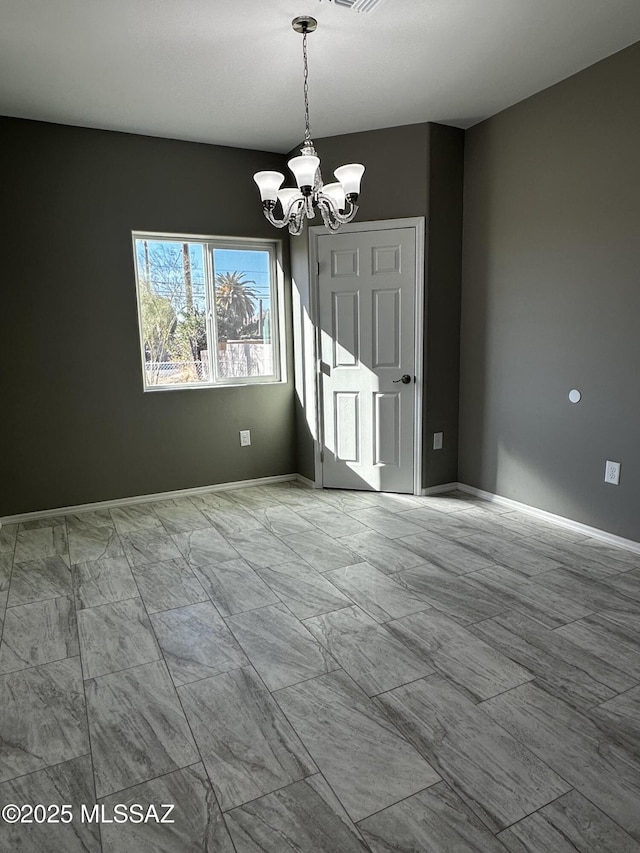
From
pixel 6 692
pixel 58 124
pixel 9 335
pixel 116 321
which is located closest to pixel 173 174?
pixel 58 124

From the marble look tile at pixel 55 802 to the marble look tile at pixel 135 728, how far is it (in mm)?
46

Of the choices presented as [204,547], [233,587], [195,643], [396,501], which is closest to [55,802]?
[195,643]

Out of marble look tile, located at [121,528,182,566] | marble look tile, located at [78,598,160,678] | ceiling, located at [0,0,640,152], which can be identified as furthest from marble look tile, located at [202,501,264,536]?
ceiling, located at [0,0,640,152]

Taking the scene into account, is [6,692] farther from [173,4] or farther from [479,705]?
[173,4]

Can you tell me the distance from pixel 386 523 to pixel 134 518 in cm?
176

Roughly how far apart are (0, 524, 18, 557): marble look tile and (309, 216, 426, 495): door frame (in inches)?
85.7

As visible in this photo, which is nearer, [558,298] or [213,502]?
[558,298]

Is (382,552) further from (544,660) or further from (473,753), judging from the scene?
(473,753)

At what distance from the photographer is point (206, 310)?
14.2ft

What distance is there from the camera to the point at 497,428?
397cm

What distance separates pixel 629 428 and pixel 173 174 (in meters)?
3.50

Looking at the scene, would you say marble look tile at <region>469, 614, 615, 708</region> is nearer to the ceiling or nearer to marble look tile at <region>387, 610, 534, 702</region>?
marble look tile at <region>387, 610, 534, 702</region>

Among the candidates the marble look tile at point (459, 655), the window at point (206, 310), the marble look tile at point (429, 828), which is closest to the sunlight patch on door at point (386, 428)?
the window at point (206, 310)

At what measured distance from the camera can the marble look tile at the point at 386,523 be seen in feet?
11.4
